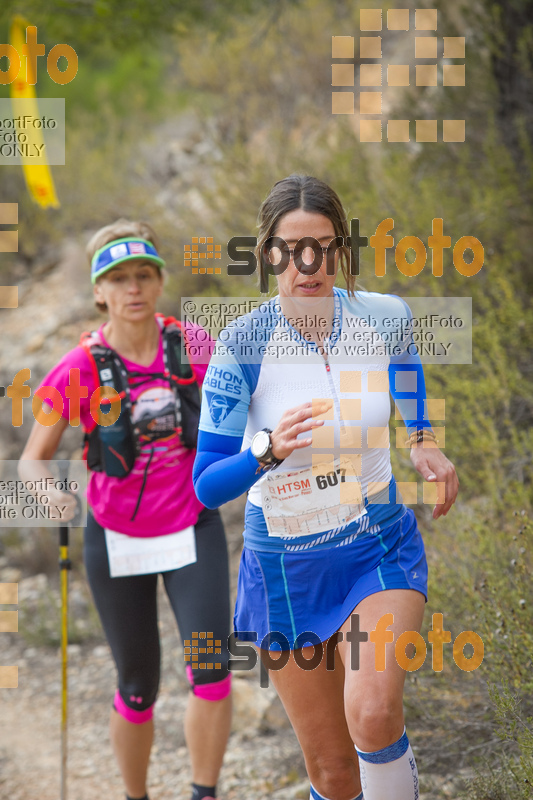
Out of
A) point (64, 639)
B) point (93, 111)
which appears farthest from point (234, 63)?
point (64, 639)

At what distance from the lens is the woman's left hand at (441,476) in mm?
2338

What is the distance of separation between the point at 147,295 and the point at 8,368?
6.56 meters

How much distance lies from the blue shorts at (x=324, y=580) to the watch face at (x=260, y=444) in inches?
14.5

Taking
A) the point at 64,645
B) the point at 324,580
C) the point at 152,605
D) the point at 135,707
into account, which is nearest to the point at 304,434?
the point at 324,580

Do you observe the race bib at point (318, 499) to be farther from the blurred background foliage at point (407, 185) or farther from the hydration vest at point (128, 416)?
the hydration vest at point (128, 416)

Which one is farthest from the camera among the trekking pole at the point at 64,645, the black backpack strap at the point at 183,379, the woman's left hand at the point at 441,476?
the trekking pole at the point at 64,645

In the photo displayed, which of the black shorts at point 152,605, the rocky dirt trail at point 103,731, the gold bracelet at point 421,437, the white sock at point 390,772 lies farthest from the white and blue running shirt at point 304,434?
the rocky dirt trail at point 103,731

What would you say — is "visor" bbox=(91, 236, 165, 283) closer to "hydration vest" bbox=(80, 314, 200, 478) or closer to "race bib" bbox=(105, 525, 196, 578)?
"hydration vest" bbox=(80, 314, 200, 478)

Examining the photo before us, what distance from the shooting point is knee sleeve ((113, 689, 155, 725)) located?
3.03 meters

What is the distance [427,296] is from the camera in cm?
503

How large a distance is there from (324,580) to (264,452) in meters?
0.45

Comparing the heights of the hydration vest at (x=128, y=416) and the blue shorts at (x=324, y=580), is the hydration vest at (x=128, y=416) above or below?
above

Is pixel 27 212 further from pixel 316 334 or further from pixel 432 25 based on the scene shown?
pixel 316 334

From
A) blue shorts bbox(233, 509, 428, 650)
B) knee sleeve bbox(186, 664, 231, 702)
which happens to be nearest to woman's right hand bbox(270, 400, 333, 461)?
blue shorts bbox(233, 509, 428, 650)
